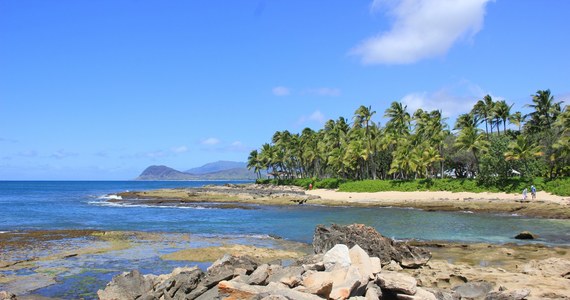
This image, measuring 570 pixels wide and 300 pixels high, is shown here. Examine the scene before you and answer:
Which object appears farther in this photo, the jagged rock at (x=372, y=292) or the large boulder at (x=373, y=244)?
the large boulder at (x=373, y=244)

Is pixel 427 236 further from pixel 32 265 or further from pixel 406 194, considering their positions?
pixel 406 194

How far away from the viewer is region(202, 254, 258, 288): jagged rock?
12891 millimetres

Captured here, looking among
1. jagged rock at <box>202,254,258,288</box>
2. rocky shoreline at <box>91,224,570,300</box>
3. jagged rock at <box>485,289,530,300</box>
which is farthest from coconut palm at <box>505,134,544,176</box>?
jagged rock at <box>202,254,258,288</box>

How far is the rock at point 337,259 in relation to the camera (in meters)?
12.0

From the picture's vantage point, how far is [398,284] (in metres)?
10.9

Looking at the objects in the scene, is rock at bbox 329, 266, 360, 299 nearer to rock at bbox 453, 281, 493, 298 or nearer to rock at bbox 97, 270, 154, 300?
rock at bbox 453, 281, 493, 298

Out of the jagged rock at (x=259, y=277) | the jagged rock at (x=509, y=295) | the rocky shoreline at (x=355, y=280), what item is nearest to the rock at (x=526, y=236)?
the rocky shoreline at (x=355, y=280)

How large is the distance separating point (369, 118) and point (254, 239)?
59231mm

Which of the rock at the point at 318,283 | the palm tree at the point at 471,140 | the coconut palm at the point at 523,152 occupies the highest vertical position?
the palm tree at the point at 471,140

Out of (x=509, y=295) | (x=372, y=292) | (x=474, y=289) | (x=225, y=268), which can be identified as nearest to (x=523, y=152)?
(x=474, y=289)

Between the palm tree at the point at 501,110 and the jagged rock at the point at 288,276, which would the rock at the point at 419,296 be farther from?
the palm tree at the point at 501,110

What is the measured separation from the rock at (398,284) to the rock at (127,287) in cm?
717

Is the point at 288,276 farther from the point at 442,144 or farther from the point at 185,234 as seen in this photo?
the point at 442,144

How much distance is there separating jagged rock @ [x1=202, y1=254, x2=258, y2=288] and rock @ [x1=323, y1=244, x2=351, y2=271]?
281cm
